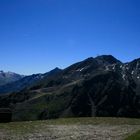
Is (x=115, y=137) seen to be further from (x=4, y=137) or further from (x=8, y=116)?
(x=8, y=116)

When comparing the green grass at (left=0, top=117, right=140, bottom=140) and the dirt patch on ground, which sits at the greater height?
the green grass at (left=0, top=117, right=140, bottom=140)

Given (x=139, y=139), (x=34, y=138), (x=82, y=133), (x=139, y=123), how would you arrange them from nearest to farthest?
(x=139, y=139)
(x=34, y=138)
(x=82, y=133)
(x=139, y=123)

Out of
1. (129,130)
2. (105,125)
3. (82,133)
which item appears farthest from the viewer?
(105,125)

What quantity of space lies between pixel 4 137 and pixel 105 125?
13.5 m

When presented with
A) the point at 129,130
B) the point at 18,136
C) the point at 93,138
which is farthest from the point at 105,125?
the point at 18,136

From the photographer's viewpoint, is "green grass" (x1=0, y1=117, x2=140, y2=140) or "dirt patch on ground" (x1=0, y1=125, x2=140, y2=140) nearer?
"dirt patch on ground" (x1=0, y1=125, x2=140, y2=140)

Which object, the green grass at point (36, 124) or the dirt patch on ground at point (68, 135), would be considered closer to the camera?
the dirt patch on ground at point (68, 135)

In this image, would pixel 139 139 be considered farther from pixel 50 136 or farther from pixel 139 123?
pixel 139 123

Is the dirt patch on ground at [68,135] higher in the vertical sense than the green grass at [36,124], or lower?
lower

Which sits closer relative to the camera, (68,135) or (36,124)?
(68,135)

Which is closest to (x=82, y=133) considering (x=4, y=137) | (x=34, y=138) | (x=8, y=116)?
(x=34, y=138)

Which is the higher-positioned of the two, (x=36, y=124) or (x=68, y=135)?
(x=36, y=124)

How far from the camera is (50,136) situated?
89.1ft

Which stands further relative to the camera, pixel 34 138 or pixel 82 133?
pixel 82 133
